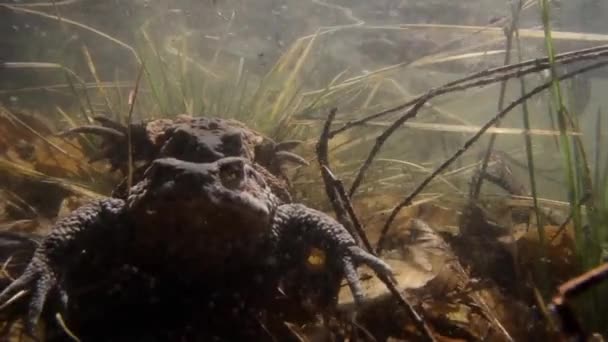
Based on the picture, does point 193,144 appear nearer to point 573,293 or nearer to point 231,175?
point 231,175

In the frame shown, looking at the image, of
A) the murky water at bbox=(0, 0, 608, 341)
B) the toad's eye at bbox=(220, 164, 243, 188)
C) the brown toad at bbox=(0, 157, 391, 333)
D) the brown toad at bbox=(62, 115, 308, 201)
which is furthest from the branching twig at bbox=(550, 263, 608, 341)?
the brown toad at bbox=(62, 115, 308, 201)

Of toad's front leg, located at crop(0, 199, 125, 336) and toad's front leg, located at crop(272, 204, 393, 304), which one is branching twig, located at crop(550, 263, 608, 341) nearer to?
toad's front leg, located at crop(272, 204, 393, 304)

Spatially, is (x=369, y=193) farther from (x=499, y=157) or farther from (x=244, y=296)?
(x=244, y=296)

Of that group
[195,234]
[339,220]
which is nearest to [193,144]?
[195,234]

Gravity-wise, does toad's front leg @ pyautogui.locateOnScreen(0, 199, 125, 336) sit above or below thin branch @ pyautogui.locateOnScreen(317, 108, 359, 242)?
below

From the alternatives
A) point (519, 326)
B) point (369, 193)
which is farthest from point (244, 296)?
point (369, 193)

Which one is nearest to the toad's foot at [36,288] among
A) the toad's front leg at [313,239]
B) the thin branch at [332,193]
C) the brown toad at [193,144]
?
the brown toad at [193,144]
